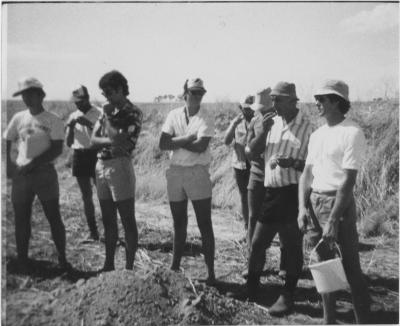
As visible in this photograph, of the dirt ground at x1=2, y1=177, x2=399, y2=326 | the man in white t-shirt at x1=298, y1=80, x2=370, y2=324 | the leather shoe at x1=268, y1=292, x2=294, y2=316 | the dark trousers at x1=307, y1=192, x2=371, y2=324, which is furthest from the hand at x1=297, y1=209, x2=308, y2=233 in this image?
the dirt ground at x1=2, y1=177, x2=399, y2=326

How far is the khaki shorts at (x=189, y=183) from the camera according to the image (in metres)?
4.39

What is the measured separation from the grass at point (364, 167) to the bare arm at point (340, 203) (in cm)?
313

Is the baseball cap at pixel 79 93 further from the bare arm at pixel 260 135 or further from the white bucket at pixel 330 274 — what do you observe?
the white bucket at pixel 330 274

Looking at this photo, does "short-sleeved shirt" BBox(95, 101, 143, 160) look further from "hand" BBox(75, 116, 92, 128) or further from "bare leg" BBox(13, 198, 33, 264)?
"hand" BBox(75, 116, 92, 128)

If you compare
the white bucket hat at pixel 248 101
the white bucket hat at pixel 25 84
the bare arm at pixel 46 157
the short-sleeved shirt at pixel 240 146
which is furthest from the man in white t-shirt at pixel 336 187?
the white bucket hat at pixel 25 84

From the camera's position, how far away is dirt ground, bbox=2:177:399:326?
369 centimetres

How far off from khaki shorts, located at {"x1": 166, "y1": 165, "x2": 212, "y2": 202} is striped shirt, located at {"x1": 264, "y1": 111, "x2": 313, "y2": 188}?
647 millimetres

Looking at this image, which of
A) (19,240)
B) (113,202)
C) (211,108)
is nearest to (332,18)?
(113,202)

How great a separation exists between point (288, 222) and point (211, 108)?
613 cm

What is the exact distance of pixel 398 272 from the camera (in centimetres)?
505

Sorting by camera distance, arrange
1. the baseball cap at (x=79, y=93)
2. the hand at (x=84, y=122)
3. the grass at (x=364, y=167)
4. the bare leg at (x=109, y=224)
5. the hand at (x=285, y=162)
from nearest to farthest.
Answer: the hand at (x=285, y=162) → the bare leg at (x=109, y=224) → the hand at (x=84, y=122) → the baseball cap at (x=79, y=93) → the grass at (x=364, y=167)

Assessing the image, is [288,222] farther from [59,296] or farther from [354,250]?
[59,296]

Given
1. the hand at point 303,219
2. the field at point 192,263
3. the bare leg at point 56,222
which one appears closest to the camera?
the hand at point 303,219

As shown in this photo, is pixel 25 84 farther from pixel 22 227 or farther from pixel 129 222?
pixel 129 222
